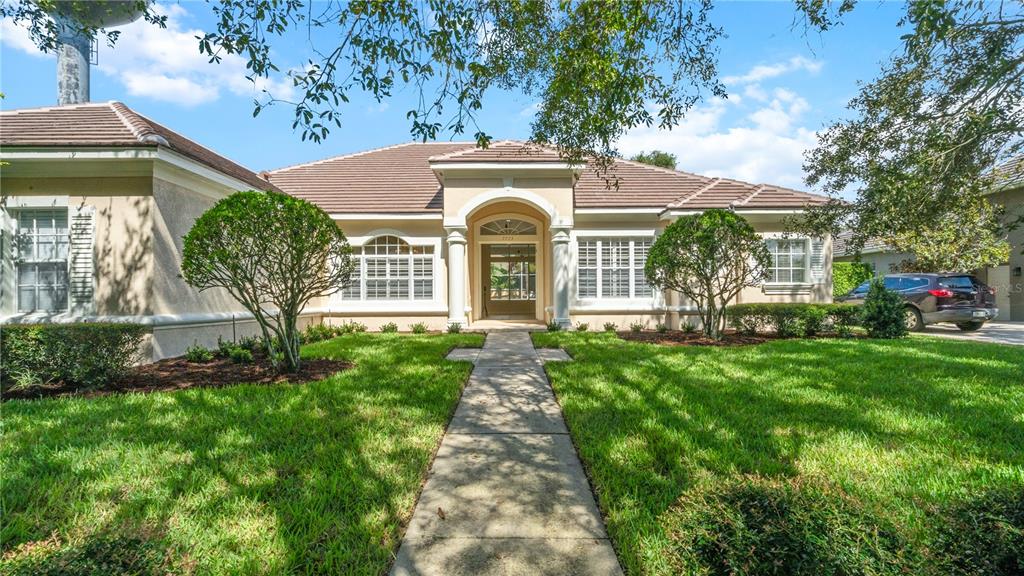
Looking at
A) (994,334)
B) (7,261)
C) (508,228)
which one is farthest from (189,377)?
(994,334)

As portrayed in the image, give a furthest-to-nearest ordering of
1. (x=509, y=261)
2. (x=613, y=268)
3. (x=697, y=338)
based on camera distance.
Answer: (x=509, y=261), (x=613, y=268), (x=697, y=338)

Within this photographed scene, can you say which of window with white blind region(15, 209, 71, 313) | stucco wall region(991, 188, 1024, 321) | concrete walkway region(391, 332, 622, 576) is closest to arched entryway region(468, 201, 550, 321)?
window with white blind region(15, 209, 71, 313)

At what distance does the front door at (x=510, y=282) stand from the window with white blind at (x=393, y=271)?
5602mm

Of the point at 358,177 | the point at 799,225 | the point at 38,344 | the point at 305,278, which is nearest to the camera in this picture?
the point at 38,344

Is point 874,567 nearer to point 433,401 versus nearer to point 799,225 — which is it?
point 433,401

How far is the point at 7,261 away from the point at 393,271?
7.93 metres

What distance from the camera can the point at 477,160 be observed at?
1236cm

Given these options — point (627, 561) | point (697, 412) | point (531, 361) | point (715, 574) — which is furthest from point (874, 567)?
point (531, 361)

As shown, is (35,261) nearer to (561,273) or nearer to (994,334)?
(561,273)

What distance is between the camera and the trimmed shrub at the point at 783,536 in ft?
6.07

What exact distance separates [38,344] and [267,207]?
131 inches

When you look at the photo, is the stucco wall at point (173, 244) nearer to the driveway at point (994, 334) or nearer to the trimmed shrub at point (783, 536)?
the trimmed shrub at point (783, 536)

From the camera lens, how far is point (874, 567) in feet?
6.05

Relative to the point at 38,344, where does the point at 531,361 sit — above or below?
below
